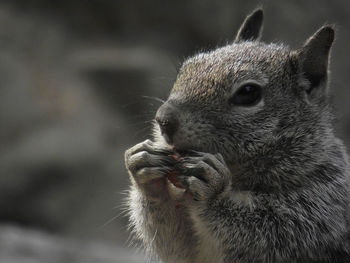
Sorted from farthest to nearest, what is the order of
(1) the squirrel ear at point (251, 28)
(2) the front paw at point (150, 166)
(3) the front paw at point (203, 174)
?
(1) the squirrel ear at point (251, 28) < (2) the front paw at point (150, 166) < (3) the front paw at point (203, 174)

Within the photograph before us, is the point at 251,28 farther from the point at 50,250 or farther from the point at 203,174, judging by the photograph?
the point at 50,250

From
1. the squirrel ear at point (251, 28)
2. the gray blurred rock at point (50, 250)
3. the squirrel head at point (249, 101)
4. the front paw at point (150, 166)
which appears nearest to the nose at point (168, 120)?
the squirrel head at point (249, 101)

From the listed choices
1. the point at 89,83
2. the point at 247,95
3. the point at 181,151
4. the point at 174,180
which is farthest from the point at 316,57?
the point at 89,83

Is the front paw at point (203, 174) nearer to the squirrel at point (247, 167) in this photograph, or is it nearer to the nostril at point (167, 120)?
the squirrel at point (247, 167)

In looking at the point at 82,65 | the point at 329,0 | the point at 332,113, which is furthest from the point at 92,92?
the point at 332,113

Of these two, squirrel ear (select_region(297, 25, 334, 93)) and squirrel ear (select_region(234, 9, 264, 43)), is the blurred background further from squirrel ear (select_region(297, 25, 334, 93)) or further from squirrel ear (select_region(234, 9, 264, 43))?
squirrel ear (select_region(297, 25, 334, 93))

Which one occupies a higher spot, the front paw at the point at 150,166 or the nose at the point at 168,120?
the nose at the point at 168,120

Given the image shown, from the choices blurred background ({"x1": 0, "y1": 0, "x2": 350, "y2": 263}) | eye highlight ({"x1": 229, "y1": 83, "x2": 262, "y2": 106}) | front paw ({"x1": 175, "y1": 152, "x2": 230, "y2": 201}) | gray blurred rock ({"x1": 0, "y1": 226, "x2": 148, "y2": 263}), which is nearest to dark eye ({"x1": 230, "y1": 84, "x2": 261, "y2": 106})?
eye highlight ({"x1": 229, "y1": 83, "x2": 262, "y2": 106})

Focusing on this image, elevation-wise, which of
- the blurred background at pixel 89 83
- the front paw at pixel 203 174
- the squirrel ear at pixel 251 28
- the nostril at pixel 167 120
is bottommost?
the front paw at pixel 203 174
